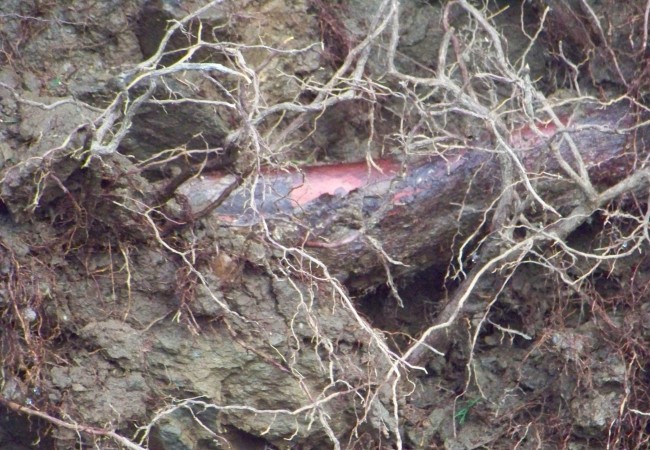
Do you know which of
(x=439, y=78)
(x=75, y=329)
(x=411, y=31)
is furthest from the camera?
(x=411, y=31)

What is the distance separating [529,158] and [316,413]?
106 centimetres

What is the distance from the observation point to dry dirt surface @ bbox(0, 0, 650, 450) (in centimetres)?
254

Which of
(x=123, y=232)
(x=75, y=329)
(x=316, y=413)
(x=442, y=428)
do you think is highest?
(x=123, y=232)

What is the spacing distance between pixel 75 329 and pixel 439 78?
1.32 meters

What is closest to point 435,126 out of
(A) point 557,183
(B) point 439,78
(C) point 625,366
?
(B) point 439,78

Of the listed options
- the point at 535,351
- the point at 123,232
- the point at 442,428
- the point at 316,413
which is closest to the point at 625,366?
the point at 535,351

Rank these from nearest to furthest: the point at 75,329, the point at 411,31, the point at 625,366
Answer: the point at 75,329 < the point at 625,366 < the point at 411,31

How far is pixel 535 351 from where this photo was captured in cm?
296

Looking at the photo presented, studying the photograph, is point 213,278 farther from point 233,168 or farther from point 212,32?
point 212,32

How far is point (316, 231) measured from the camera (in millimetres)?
2848

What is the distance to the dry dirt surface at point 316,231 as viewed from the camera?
254 centimetres

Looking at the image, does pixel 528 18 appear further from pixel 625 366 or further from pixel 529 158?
pixel 625 366

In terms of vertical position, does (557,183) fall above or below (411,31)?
below

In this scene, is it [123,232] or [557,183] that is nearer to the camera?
[123,232]
